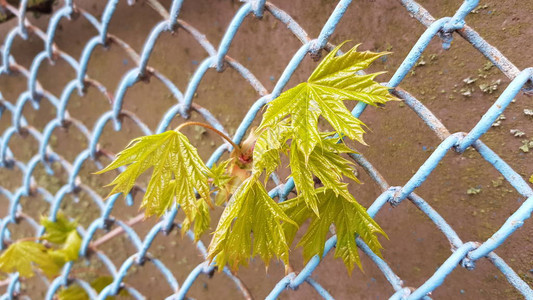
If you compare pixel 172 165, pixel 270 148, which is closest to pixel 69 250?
pixel 172 165

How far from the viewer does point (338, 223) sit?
660 mm

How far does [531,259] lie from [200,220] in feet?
1.90

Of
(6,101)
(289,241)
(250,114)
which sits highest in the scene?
(6,101)

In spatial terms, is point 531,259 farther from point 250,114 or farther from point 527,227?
point 250,114

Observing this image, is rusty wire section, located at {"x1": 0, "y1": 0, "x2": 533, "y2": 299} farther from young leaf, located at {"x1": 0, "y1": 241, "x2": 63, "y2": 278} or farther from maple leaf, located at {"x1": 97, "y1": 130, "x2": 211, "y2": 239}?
maple leaf, located at {"x1": 97, "y1": 130, "x2": 211, "y2": 239}

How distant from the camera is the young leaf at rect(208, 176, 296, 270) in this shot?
61 centimetres

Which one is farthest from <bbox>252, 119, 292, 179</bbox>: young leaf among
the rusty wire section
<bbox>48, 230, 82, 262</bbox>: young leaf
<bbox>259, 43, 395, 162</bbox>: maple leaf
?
<bbox>48, 230, 82, 262</bbox>: young leaf

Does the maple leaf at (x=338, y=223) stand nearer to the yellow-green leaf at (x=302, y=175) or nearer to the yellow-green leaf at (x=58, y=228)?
the yellow-green leaf at (x=302, y=175)

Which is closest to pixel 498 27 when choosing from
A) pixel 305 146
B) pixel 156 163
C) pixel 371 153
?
pixel 371 153

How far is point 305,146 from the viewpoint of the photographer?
0.55 m

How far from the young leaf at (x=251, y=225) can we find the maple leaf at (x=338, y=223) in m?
0.04

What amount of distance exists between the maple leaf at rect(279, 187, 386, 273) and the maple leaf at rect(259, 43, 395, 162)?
13 centimetres

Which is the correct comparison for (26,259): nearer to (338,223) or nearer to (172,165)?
(172,165)

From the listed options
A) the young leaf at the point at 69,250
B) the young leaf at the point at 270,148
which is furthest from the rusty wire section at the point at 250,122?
the young leaf at the point at 270,148
